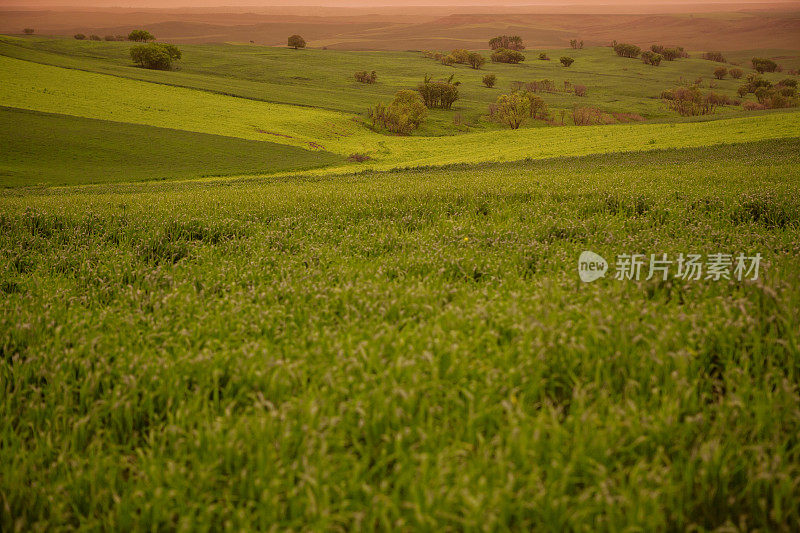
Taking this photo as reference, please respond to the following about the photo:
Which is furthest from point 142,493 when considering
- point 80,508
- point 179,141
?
point 179,141

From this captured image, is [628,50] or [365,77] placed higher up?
[628,50]

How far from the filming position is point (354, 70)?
146 meters

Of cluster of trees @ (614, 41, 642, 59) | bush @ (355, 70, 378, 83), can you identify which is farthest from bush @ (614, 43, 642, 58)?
bush @ (355, 70, 378, 83)

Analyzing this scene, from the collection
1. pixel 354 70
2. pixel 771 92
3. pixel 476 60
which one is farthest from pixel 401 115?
pixel 476 60

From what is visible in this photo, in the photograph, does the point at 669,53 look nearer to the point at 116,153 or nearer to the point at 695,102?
the point at 695,102

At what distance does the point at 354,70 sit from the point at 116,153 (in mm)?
107968

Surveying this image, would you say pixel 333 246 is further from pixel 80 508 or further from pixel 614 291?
pixel 80 508

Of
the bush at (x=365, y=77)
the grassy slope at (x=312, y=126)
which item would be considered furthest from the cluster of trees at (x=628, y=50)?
the grassy slope at (x=312, y=126)

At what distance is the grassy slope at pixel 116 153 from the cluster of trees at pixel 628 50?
584 ft

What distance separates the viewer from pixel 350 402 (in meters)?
3.31

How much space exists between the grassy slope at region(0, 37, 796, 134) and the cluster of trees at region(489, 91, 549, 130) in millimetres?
4188

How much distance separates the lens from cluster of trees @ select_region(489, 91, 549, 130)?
8562 cm

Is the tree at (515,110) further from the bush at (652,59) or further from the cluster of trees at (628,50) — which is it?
the cluster of trees at (628,50)

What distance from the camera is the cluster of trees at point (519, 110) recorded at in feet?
281
